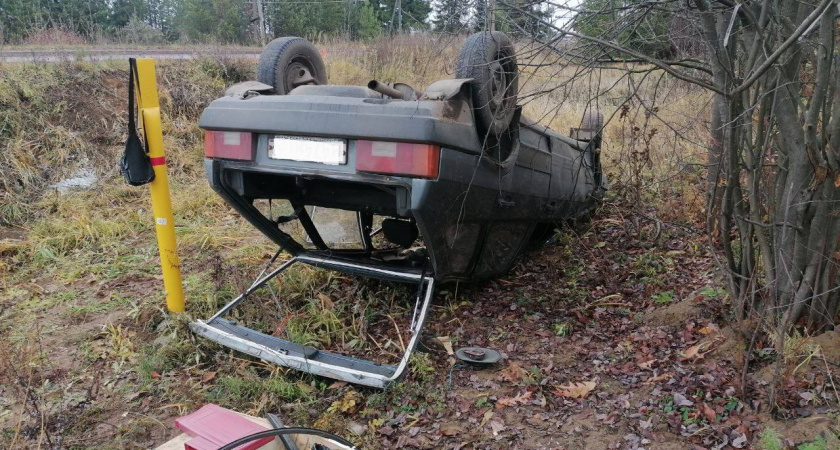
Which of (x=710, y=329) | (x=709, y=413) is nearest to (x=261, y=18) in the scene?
(x=710, y=329)

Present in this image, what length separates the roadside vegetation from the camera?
2869 millimetres

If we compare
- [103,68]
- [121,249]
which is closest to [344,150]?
[121,249]

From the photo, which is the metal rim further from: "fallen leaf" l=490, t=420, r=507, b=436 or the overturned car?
"fallen leaf" l=490, t=420, r=507, b=436

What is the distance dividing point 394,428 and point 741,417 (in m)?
1.58

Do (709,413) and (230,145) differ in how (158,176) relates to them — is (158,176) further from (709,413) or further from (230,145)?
(709,413)

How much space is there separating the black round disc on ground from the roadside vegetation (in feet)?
0.21

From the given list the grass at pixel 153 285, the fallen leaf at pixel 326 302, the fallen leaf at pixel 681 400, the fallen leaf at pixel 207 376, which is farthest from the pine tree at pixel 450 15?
the fallen leaf at pixel 207 376

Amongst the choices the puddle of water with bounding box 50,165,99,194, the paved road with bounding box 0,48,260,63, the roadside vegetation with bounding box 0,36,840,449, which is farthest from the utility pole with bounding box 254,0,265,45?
the roadside vegetation with bounding box 0,36,840,449

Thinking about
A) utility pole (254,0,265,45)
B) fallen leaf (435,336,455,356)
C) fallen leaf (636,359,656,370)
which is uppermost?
utility pole (254,0,265,45)

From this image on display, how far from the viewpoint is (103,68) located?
952 cm

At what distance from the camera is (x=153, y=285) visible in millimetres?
4898

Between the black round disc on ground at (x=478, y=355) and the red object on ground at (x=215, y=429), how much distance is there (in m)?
1.53

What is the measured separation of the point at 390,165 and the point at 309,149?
1.63ft

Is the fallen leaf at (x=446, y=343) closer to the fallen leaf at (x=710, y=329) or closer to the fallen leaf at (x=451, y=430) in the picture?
the fallen leaf at (x=451, y=430)
